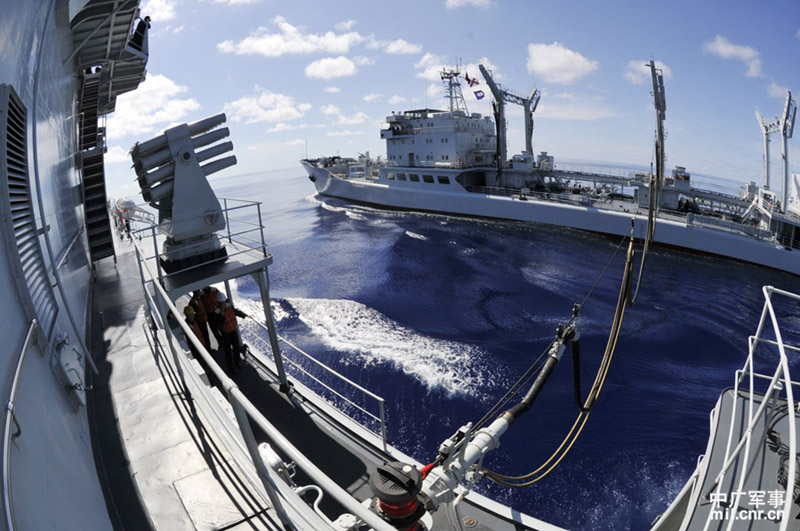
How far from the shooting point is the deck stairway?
11.3 m

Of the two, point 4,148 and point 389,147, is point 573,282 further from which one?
A: point 389,147

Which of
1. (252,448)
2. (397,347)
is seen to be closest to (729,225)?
(397,347)

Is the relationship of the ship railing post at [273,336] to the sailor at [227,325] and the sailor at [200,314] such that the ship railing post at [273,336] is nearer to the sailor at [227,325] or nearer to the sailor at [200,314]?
the sailor at [227,325]

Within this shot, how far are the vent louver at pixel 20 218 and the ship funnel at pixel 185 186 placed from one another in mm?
2722

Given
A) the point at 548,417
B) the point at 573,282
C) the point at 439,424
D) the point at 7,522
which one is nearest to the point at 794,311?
the point at 573,282

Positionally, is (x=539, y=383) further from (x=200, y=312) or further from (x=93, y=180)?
(x=93, y=180)

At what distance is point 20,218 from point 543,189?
3251cm

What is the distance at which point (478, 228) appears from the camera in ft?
92.5

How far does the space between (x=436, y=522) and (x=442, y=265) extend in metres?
16.0

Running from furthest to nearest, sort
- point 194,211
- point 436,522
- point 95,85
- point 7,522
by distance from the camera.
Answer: point 95,85 < point 194,211 < point 436,522 < point 7,522

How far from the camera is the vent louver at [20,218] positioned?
2994 mm

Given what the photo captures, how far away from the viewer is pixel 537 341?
12336mm

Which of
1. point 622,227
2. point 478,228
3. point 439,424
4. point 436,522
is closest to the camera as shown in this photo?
point 436,522

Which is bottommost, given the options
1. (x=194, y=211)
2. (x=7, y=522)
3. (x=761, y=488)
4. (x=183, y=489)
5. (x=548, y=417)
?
(x=548, y=417)
